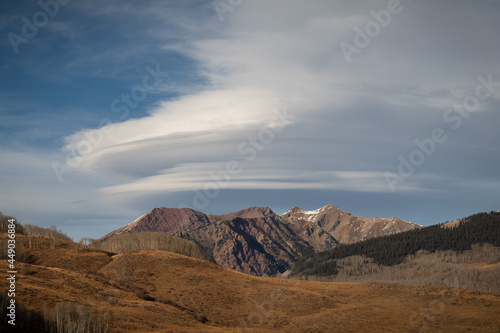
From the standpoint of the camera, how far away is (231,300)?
163ft

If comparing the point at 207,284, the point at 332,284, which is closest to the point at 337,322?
the point at 207,284

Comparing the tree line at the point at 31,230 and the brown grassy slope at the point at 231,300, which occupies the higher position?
the tree line at the point at 31,230

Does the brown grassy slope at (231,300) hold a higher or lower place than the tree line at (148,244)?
lower

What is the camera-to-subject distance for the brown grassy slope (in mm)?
35662

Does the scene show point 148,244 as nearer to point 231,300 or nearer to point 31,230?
point 31,230

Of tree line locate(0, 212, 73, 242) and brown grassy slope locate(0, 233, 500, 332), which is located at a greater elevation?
tree line locate(0, 212, 73, 242)

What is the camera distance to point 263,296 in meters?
51.9

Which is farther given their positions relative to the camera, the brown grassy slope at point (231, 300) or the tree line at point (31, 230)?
the tree line at point (31, 230)

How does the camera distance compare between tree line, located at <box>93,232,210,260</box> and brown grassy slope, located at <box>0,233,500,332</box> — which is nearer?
brown grassy slope, located at <box>0,233,500,332</box>

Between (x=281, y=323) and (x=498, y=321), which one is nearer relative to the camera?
(x=498, y=321)

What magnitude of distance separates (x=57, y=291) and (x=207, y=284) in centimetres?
2145

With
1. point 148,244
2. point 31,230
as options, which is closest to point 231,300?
point 148,244

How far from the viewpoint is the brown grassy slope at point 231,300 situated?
3566 centimetres

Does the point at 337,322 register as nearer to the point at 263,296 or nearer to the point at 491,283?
the point at 263,296
